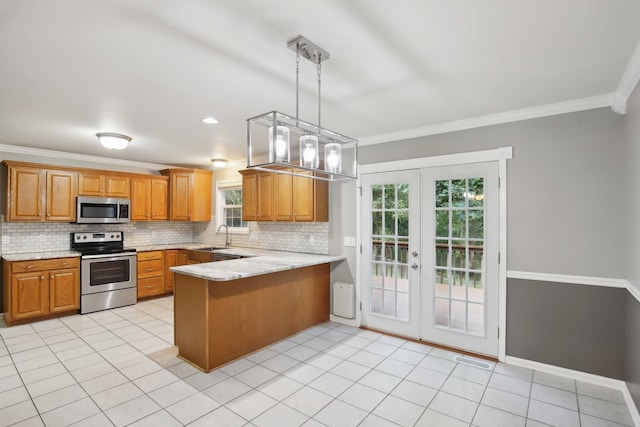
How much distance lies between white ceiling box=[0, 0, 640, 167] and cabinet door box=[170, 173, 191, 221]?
2590mm

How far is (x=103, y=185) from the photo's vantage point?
5.36m

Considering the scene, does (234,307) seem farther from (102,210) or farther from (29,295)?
(102,210)

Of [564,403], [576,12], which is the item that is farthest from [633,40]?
[564,403]

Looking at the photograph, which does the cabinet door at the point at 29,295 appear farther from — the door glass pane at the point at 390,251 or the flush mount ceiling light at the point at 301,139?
the door glass pane at the point at 390,251

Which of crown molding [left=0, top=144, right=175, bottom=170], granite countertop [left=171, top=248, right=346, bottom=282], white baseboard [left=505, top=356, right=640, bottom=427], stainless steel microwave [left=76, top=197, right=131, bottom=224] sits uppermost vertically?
crown molding [left=0, top=144, right=175, bottom=170]

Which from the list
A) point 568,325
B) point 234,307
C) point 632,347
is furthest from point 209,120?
point 632,347

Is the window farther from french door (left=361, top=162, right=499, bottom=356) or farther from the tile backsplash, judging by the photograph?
french door (left=361, top=162, right=499, bottom=356)

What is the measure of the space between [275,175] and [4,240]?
399 cm

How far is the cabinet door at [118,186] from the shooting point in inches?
213

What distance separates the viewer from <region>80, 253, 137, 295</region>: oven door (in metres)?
4.86

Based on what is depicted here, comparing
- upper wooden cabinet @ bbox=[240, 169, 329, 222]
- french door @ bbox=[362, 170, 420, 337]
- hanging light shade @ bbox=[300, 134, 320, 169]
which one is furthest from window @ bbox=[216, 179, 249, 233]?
hanging light shade @ bbox=[300, 134, 320, 169]

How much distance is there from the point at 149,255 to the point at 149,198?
3.35 feet

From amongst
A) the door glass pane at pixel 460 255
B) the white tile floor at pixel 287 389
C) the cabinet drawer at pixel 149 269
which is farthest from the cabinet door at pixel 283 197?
the cabinet drawer at pixel 149 269

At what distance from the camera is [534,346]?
3125mm
